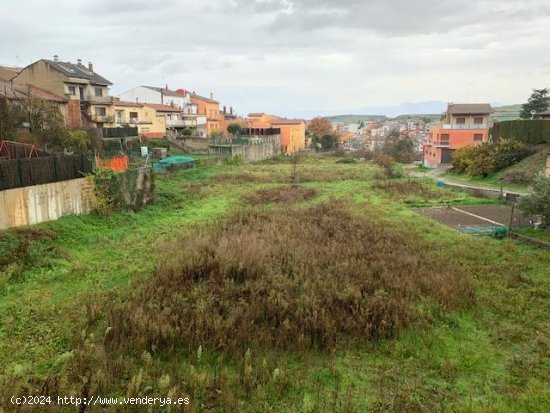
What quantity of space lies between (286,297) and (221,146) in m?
41.3

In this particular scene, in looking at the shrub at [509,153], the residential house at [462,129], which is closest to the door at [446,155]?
the residential house at [462,129]

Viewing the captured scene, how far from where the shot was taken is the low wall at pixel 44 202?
1569cm

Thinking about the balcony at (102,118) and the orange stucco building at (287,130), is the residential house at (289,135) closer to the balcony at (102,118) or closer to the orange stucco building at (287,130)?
the orange stucco building at (287,130)

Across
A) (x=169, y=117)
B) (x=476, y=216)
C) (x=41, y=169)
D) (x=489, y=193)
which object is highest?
(x=169, y=117)

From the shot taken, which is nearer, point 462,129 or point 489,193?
point 489,193

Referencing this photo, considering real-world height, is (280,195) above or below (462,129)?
below

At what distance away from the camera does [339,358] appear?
911cm

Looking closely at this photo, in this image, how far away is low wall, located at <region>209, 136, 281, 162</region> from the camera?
50750 mm

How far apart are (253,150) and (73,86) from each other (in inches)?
904

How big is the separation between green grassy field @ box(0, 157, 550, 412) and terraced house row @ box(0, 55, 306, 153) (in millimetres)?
19478

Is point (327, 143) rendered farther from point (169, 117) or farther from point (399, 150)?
point (169, 117)

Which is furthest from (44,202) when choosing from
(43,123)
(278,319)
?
(278,319)

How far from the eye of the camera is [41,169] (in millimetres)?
17516

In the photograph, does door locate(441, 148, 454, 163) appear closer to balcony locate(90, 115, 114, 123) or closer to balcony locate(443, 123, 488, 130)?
balcony locate(443, 123, 488, 130)
